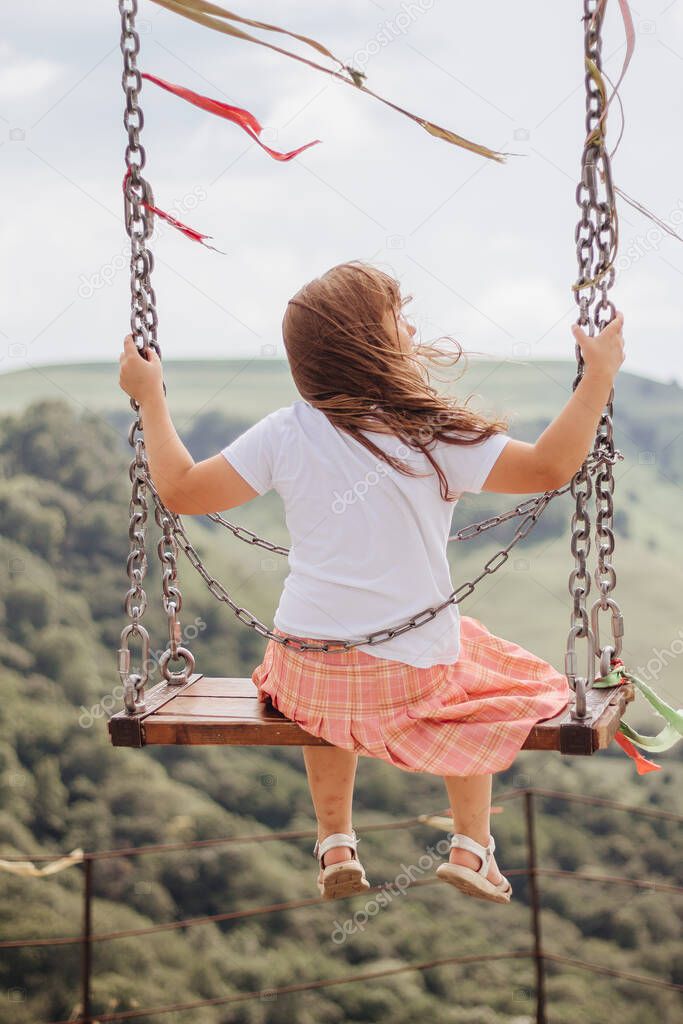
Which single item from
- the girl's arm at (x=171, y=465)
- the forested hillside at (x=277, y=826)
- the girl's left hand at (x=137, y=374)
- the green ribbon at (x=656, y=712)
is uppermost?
the girl's left hand at (x=137, y=374)

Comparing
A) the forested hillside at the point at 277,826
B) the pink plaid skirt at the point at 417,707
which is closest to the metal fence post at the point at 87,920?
the pink plaid skirt at the point at 417,707

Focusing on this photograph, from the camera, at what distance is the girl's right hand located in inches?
72.3

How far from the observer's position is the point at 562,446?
179 centimetres

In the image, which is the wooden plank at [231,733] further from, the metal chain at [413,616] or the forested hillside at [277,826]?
the forested hillside at [277,826]

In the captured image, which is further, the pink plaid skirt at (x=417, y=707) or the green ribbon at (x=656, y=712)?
the green ribbon at (x=656, y=712)

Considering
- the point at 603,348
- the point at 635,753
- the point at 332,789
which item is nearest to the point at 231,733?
the point at 332,789

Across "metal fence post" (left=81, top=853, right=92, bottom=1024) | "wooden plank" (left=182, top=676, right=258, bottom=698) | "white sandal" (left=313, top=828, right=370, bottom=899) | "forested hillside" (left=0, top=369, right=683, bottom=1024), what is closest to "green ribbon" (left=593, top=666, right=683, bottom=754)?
"white sandal" (left=313, top=828, right=370, bottom=899)

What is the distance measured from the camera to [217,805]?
81.4 ft

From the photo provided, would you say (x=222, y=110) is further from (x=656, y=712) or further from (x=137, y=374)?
(x=656, y=712)

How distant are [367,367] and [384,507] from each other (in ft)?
0.73

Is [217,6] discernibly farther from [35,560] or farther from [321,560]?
[35,560]

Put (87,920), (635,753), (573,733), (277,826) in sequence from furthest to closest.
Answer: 1. (277,826)
2. (87,920)
3. (635,753)
4. (573,733)

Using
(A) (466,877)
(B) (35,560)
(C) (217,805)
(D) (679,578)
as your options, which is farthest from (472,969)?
(A) (466,877)

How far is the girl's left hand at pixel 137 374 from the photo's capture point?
6.45 feet
